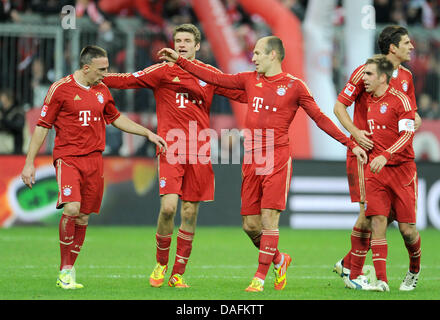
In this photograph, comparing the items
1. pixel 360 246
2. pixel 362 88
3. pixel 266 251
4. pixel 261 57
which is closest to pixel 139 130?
pixel 261 57

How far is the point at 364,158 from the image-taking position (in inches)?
308

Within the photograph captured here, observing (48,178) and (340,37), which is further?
(340,37)

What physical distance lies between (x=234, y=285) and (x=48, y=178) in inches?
278

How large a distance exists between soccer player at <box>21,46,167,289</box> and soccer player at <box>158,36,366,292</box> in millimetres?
747

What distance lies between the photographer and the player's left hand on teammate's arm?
756 cm

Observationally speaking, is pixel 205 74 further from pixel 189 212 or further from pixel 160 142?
pixel 189 212

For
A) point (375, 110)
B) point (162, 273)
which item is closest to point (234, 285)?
point (162, 273)

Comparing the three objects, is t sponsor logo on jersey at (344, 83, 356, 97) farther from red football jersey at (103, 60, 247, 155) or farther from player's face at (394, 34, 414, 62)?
red football jersey at (103, 60, 247, 155)

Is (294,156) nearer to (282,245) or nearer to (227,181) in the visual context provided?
(227,181)

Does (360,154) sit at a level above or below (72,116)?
below

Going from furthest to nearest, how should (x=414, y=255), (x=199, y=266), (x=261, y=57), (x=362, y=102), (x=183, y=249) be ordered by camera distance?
(x=199, y=266), (x=362, y=102), (x=183, y=249), (x=414, y=255), (x=261, y=57)

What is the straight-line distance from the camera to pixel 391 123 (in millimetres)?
7906

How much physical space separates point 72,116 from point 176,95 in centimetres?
103

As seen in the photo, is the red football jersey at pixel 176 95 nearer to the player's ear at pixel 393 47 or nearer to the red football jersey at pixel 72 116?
the red football jersey at pixel 72 116
